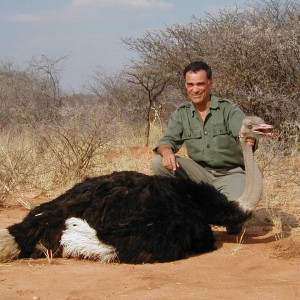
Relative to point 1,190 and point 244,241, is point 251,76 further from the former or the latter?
point 244,241

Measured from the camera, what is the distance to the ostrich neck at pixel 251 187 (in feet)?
14.1

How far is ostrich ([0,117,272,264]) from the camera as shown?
12.9 ft

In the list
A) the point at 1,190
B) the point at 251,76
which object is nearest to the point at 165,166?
the point at 1,190

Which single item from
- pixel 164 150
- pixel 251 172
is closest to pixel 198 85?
pixel 164 150

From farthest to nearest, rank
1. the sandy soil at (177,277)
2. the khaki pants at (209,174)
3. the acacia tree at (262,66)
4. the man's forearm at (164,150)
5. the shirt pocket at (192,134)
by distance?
1. the acacia tree at (262,66)
2. the shirt pocket at (192,134)
3. the khaki pants at (209,174)
4. the man's forearm at (164,150)
5. the sandy soil at (177,277)

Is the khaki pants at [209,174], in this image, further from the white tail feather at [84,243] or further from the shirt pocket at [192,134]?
the white tail feather at [84,243]

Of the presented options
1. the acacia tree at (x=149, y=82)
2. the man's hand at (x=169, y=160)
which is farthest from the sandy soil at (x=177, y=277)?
the acacia tree at (x=149, y=82)

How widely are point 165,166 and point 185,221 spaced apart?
0.80 metres

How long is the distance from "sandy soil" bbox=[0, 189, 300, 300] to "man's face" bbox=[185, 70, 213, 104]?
124cm

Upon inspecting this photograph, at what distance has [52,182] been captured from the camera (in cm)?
745

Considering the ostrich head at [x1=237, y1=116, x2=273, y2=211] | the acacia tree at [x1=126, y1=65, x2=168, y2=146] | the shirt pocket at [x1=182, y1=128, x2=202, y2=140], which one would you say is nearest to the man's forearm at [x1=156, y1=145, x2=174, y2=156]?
the shirt pocket at [x1=182, y1=128, x2=202, y2=140]

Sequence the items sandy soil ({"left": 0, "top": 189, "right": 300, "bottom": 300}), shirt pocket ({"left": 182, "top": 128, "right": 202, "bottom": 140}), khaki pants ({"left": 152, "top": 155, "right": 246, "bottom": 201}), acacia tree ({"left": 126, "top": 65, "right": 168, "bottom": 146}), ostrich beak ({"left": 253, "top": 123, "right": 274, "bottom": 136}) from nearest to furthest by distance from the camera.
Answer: sandy soil ({"left": 0, "top": 189, "right": 300, "bottom": 300}), ostrich beak ({"left": 253, "top": 123, "right": 274, "bottom": 136}), khaki pants ({"left": 152, "top": 155, "right": 246, "bottom": 201}), shirt pocket ({"left": 182, "top": 128, "right": 202, "bottom": 140}), acacia tree ({"left": 126, "top": 65, "right": 168, "bottom": 146})

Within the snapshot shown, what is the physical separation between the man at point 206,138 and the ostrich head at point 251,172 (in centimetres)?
57

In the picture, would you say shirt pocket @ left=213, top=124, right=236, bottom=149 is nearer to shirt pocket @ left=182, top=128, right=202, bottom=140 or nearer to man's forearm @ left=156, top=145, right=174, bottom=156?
shirt pocket @ left=182, top=128, right=202, bottom=140
